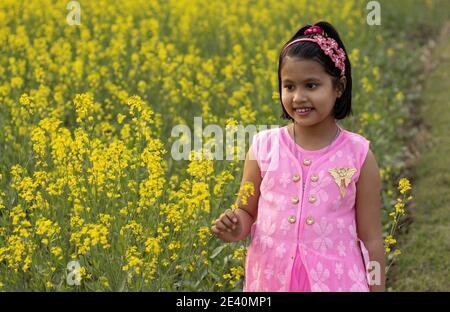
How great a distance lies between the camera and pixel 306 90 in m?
3.02

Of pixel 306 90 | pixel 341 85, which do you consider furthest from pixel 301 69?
pixel 341 85

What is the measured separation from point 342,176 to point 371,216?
0.19 meters

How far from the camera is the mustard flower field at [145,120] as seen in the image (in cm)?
346

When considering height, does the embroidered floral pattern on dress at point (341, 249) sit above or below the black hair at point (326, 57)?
below

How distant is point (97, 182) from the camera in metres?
3.65

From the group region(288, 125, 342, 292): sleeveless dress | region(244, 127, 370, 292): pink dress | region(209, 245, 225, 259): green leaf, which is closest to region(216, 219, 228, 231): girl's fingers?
region(244, 127, 370, 292): pink dress

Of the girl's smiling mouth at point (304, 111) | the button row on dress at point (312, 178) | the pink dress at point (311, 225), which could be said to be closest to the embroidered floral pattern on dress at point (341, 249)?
the pink dress at point (311, 225)

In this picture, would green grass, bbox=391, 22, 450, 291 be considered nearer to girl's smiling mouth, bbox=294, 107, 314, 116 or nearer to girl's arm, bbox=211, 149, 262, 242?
girl's arm, bbox=211, 149, 262, 242

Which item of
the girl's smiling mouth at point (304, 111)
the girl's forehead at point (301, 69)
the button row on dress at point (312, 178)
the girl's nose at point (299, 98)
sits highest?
the girl's forehead at point (301, 69)

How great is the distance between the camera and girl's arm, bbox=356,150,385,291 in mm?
3035

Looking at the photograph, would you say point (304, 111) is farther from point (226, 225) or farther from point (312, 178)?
point (226, 225)

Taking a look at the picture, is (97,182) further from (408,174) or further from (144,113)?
(408,174)

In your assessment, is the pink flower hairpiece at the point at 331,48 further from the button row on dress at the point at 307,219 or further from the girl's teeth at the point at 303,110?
the button row on dress at the point at 307,219
